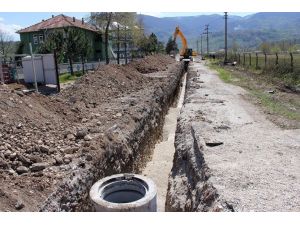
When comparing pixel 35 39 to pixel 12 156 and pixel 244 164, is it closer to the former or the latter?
pixel 12 156

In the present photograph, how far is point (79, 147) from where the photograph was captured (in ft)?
24.1

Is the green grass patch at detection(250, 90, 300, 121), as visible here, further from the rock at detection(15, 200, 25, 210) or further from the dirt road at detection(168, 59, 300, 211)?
A: the rock at detection(15, 200, 25, 210)

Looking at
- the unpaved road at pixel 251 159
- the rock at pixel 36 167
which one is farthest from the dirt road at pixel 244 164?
the rock at pixel 36 167

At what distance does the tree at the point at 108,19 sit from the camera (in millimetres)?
40344

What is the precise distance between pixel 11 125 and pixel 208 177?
4.00 m

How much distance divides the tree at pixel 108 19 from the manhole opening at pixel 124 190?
3312cm

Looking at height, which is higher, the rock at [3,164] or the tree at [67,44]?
the tree at [67,44]

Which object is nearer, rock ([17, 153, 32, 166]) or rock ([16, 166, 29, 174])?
rock ([16, 166, 29, 174])

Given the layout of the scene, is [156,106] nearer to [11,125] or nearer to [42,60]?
[42,60]

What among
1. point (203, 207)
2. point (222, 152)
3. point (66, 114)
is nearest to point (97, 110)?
point (66, 114)

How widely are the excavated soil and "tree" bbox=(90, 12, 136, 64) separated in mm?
27900

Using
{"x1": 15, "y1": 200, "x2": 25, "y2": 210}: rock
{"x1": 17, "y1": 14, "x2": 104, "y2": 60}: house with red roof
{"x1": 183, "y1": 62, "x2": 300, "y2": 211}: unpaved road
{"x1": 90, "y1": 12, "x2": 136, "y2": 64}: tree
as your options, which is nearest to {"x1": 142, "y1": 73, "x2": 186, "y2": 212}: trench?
{"x1": 183, "y1": 62, "x2": 300, "y2": 211}: unpaved road

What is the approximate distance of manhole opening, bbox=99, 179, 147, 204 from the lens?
601 centimetres

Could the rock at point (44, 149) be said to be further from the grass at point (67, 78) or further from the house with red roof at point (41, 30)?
the house with red roof at point (41, 30)
